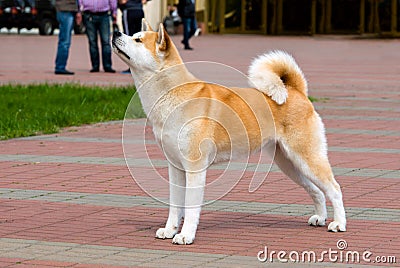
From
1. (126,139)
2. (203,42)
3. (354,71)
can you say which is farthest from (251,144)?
(203,42)

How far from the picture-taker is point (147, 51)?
711 cm

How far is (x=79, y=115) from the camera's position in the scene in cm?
1456

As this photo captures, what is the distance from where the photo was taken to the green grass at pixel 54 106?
1357cm

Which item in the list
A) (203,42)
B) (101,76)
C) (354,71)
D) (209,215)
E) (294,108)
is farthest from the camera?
(203,42)

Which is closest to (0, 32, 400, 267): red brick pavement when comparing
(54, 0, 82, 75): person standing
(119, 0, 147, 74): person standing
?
(119, 0, 147, 74): person standing

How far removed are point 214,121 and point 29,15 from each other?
120 ft

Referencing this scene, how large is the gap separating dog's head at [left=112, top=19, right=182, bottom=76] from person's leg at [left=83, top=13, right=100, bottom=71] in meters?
15.5

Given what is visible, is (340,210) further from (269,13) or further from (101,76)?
(269,13)

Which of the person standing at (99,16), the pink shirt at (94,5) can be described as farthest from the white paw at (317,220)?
the pink shirt at (94,5)

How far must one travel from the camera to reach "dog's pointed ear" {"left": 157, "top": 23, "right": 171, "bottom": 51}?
277 inches

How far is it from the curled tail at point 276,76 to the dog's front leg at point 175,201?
0.87 meters

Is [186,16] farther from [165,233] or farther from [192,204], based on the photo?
[192,204]

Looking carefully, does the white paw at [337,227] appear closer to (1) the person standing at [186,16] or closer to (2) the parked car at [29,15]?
(1) the person standing at [186,16]

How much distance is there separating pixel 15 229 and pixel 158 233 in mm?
1042
